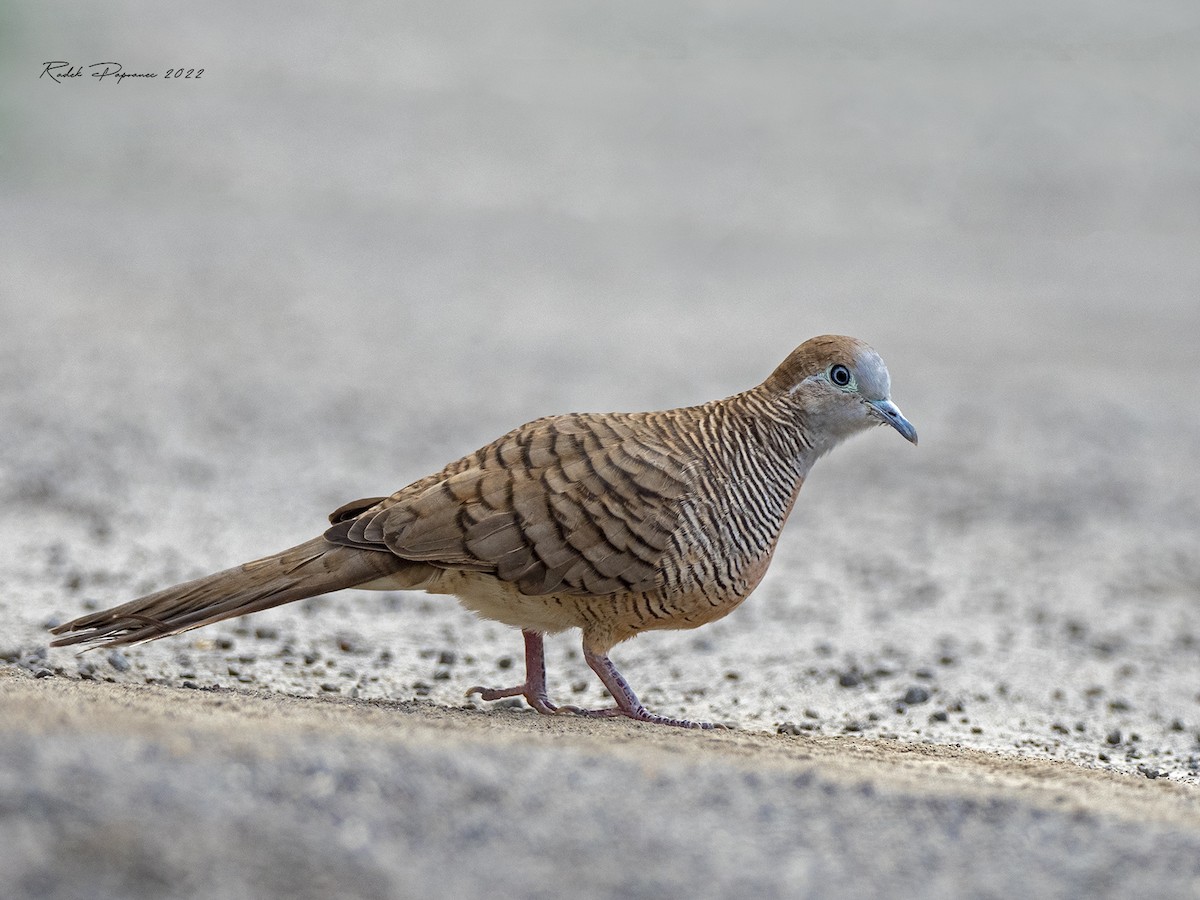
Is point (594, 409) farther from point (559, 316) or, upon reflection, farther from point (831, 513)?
point (559, 316)

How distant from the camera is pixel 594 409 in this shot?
34.5ft

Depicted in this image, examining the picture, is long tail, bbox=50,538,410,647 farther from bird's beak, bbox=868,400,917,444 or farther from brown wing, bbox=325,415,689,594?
bird's beak, bbox=868,400,917,444

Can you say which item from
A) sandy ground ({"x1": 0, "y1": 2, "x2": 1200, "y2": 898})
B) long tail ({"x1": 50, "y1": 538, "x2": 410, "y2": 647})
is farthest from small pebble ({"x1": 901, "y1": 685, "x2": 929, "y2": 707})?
long tail ({"x1": 50, "y1": 538, "x2": 410, "y2": 647})

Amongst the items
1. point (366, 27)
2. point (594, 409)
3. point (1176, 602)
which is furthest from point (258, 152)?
point (1176, 602)

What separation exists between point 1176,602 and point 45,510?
606 centimetres

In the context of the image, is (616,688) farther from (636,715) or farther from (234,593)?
(234,593)

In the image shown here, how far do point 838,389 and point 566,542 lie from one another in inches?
44.1

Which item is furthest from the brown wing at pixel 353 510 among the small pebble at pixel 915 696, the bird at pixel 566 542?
the small pebble at pixel 915 696

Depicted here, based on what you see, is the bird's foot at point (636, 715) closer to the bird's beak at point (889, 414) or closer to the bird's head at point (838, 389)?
the bird's head at point (838, 389)

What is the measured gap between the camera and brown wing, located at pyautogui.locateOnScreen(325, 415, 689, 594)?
4.27m

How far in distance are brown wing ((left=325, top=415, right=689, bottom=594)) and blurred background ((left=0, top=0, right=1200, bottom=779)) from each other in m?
1.22

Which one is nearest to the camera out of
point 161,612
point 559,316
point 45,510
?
point 161,612

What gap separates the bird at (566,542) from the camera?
14.0ft

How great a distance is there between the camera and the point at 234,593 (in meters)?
4.29
